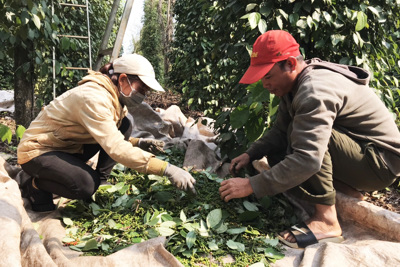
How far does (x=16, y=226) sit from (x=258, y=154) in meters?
1.41

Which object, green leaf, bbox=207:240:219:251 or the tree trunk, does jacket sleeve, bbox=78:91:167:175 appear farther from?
the tree trunk

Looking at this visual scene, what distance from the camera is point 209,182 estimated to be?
2.42m

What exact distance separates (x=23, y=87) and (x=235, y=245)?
119 inches

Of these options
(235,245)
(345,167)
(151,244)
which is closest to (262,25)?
(345,167)

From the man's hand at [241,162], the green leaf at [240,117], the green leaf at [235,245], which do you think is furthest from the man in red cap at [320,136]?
→ the green leaf at [240,117]

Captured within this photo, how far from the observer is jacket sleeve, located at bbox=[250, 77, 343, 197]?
1.61m

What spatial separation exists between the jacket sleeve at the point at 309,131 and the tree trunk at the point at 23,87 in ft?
9.79

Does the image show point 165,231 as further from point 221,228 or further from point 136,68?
point 136,68

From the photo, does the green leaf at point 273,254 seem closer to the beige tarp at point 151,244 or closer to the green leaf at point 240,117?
the beige tarp at point 151,244

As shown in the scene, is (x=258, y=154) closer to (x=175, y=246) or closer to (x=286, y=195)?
(x=286, y=195)

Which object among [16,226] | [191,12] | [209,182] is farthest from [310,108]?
[191,12]

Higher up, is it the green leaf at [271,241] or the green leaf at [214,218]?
the green leaf at [214,218]

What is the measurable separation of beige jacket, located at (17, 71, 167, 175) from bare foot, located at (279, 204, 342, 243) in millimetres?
844

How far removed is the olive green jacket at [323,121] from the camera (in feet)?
5.31
